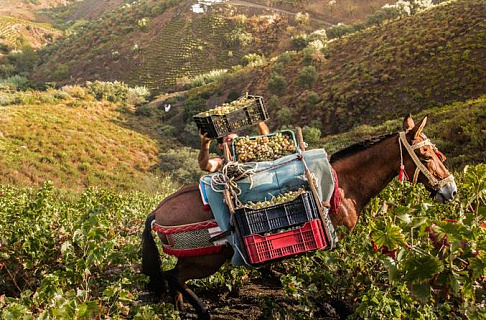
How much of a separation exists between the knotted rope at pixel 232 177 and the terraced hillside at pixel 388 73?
26.6m

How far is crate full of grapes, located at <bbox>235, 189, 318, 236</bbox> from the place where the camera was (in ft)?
12.4

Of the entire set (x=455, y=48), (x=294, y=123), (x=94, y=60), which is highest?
(x=94, y=60)

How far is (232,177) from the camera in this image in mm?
4000

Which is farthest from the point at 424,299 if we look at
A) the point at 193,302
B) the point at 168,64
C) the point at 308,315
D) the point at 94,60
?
the point at 94,60

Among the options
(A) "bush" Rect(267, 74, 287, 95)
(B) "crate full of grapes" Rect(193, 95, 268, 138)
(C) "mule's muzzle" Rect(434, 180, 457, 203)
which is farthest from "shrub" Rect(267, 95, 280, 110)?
(C) "mule's muzzle" Rect(434, 180, 457, 203)

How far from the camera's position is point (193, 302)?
4430 mm

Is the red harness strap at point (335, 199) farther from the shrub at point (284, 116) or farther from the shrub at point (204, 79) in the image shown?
the shrub at point (204, 79)

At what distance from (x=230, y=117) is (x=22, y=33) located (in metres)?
84.8

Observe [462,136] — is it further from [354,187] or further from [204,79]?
[204,79]

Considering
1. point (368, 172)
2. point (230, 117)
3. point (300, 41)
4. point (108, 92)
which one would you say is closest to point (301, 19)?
point (300, 41)

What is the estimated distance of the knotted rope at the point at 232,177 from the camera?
13.0 feet

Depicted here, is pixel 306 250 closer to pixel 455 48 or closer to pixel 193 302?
pixel 193 302

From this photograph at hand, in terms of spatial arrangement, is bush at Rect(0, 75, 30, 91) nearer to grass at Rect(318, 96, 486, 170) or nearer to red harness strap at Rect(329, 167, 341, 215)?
grass at Rect(318, 96, 486, 170)

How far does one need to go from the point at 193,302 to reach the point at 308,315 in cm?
127
